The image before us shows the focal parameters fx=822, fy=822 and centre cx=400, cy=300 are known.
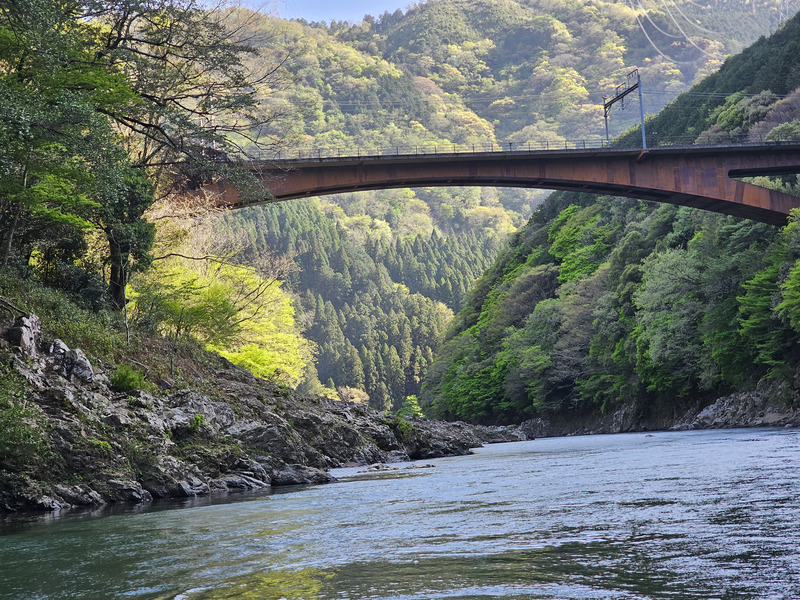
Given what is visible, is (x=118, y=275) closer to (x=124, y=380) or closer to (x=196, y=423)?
(x=124, y=380)

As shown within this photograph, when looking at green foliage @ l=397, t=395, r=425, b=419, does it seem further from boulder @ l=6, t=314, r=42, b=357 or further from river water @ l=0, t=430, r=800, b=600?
river water @ l=0, t=430, r=800, b=600

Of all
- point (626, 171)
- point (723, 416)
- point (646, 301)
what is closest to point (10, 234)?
point (626, 171)

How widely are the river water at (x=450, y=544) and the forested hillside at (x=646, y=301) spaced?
89.4 ft

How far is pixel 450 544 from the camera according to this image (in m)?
9.95

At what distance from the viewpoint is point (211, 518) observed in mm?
14062

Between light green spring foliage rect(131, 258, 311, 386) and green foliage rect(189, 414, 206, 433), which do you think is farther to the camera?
light green spring foliage rect(131, 258, 311, 386)

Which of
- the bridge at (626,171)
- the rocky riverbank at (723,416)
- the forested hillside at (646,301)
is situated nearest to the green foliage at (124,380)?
the bridge at (626,171)

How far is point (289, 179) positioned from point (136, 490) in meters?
24.3

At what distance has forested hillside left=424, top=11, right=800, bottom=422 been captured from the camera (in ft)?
141

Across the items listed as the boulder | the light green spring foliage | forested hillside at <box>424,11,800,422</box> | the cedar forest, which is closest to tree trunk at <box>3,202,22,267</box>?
the cedar forest

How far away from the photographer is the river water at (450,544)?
7.53 metres

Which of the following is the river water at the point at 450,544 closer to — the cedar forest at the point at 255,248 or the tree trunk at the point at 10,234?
the cedar forest at the point at 255,248

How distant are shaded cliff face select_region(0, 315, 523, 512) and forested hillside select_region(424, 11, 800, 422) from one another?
81.8 feet

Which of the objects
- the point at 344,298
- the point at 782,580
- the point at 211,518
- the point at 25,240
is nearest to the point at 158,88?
the point at 25,240
